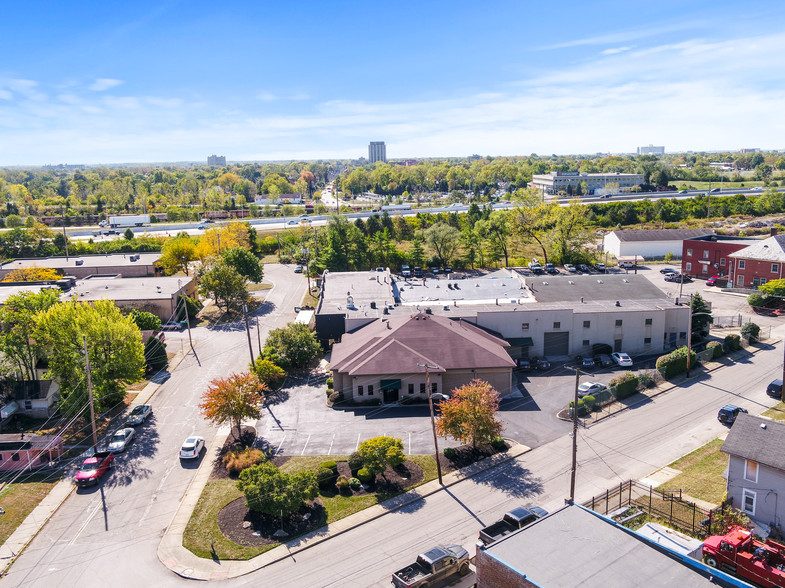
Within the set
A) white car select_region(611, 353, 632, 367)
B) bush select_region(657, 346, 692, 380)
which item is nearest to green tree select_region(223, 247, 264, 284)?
white car select_region(611, 353, 632, 367)

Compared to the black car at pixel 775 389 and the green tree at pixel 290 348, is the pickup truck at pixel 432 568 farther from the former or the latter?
the black car at pixel 775 389

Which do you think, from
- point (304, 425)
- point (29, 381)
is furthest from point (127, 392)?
point (304, 425)

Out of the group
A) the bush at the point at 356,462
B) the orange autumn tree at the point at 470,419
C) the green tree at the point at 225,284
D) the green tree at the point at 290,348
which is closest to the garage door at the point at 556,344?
the orange autumn tree at the point at 470,419

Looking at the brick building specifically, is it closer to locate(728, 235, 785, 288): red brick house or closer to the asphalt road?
locate(728, 235, 785, 288): red brick house

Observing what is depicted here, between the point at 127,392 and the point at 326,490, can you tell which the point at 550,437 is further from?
the point at 127,392

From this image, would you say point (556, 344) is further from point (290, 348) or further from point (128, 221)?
point (128, 221)

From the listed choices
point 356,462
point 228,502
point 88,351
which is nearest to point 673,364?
point 356,462
